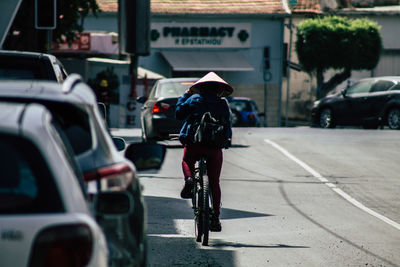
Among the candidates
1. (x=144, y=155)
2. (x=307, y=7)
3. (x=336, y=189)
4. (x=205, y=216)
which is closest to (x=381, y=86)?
(x=336, y=189)

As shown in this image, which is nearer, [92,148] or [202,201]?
[92,148]

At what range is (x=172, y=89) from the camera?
19359 mm

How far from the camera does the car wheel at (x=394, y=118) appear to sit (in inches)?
1044

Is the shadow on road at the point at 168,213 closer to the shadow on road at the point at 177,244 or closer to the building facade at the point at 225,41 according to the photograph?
the shadow on road at the point at 177,244

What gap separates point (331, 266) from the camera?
23.2 ft

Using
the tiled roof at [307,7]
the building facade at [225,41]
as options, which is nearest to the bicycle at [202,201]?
the building facade at [225,41]

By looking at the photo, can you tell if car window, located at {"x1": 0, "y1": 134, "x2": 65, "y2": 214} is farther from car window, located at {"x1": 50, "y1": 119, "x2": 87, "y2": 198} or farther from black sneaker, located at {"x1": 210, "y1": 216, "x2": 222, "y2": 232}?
black sneaker, located at {"x1": 210, "y1": 216, "x2": 222, "y2": 232}

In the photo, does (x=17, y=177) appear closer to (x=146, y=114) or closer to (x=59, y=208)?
(x=59, y=208)

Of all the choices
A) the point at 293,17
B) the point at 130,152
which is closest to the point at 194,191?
the point at 130,152

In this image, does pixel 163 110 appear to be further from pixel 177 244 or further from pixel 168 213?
pixel 177 244

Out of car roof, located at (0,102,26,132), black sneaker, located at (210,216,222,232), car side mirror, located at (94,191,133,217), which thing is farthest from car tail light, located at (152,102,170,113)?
car roof, located at (0,102,26,132)

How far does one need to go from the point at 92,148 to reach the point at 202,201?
4259 mm

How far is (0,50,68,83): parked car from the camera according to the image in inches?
316

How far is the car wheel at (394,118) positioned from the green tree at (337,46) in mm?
24215
